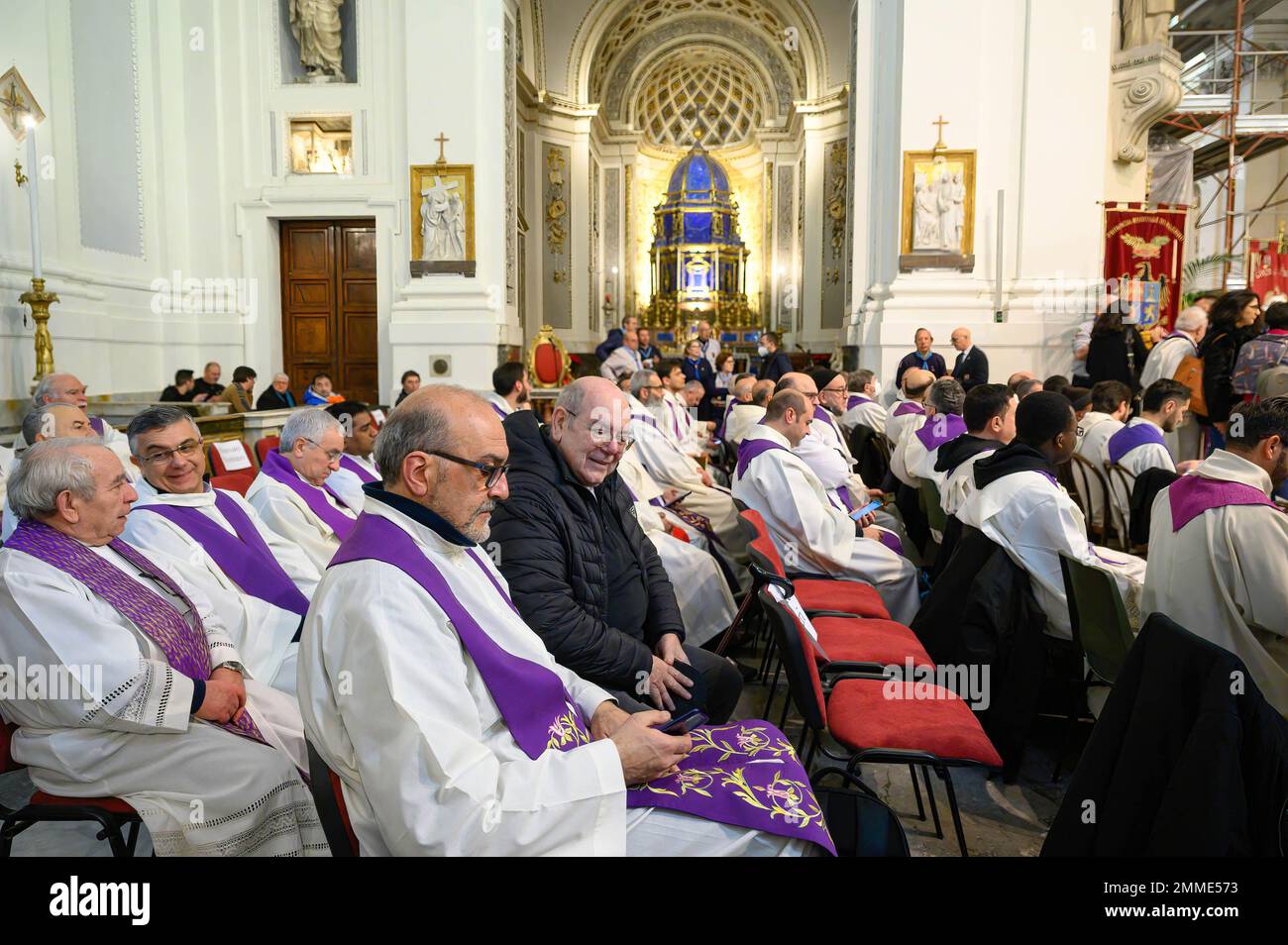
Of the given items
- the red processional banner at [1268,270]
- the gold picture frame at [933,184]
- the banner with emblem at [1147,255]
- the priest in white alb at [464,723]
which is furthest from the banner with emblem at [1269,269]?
the priest in white alb at [464,723]

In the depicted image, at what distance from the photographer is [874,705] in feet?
9.34

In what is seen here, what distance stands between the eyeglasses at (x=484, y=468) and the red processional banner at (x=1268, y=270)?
1306cm

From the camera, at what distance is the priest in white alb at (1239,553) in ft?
8.65

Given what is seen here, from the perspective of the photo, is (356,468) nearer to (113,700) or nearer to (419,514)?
(113,700)

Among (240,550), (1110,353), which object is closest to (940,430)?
(240,550)

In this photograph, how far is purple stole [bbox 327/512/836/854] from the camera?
1.84m

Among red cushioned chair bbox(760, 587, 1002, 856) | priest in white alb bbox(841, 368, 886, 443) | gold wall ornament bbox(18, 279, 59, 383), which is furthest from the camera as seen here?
priest in white alb bbox(841, 368, 886, 443)

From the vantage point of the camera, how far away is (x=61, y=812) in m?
2.18

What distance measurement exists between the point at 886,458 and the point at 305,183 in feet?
26.6

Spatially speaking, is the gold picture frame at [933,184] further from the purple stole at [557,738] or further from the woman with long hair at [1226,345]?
the purple stole at [557,738]

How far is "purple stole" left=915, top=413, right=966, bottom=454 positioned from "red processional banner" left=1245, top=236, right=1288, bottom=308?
8861 mm

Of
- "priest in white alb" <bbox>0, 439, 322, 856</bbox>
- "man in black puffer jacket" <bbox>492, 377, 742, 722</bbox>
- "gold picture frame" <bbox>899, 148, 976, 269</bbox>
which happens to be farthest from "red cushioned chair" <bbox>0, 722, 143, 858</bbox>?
"gold picture frame" <bbox>899, 148, 976, 269</bbox>

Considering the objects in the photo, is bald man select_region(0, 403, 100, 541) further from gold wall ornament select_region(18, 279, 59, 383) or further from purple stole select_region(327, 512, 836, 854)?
purple stole select_region(327, 512, 836, 854)
